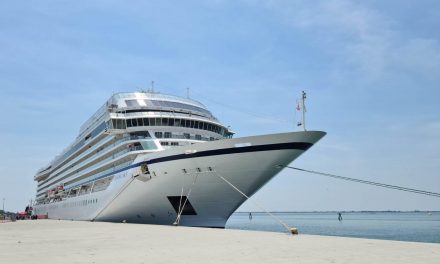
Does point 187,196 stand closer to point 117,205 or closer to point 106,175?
point 117,205

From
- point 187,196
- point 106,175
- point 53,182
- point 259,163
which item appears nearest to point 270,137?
point 259,163

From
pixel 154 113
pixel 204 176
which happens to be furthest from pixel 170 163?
pixel 154 113

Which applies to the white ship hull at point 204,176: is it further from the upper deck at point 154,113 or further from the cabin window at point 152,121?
the upper deck at point 154,113

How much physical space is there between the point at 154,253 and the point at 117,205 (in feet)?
66.3

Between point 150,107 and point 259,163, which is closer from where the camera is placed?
point 259,163

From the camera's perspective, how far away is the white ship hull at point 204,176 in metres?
22.8

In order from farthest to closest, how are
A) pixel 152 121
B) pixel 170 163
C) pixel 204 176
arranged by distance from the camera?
pixel 152 121 → pixel 170 163 → pixel 204 176

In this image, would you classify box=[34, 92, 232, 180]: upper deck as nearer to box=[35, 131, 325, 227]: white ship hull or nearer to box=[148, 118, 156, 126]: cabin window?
box=[148, 118, 156, 126]: cabin window

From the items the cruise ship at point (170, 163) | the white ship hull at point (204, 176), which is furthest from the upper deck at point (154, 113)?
the white ship hull at point (204, 176)

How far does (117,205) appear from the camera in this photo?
96.4 feet

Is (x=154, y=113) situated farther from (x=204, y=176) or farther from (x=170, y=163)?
(x=204, y=176)

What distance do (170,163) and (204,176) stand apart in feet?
7.76

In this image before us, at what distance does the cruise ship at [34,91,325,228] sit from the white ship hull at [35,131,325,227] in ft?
0.18

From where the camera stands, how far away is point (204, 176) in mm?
23766
